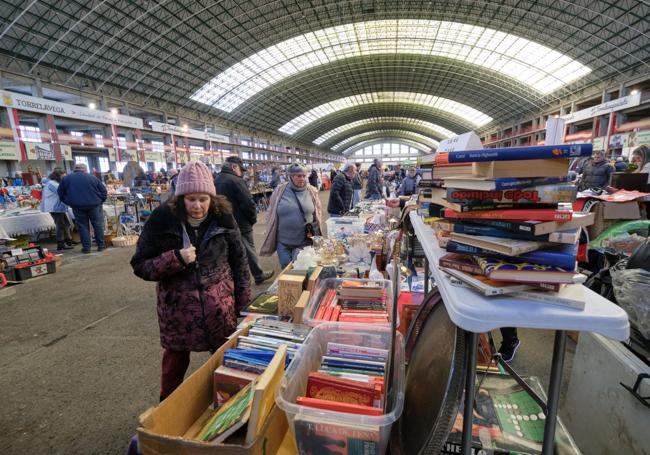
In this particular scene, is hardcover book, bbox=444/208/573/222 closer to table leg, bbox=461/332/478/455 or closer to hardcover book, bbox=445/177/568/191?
hardcover book, bbox=445/177/568/191

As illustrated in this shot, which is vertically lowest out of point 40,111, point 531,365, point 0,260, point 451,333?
point 531,365

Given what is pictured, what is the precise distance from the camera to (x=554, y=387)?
2.85ft

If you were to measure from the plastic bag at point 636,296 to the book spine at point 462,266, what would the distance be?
1371 millimetres

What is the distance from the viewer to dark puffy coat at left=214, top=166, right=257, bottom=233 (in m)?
4.07

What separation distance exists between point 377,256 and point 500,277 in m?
2.22

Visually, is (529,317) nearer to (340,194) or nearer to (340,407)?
(340,407)

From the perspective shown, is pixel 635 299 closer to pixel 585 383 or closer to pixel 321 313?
pixel 585 383

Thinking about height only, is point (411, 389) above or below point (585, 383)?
above

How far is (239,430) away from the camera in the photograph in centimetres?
108

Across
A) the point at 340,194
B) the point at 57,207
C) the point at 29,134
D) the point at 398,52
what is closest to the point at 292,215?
the point at 340,194

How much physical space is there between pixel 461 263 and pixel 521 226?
187 mm

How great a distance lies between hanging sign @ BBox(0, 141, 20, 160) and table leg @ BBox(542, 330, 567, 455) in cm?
1700

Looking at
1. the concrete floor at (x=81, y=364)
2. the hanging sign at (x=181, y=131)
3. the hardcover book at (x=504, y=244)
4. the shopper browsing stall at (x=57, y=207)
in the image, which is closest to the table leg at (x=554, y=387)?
the hardcover book at (x=504, y=244)

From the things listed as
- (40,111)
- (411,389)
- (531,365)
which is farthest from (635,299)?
(40,111)
